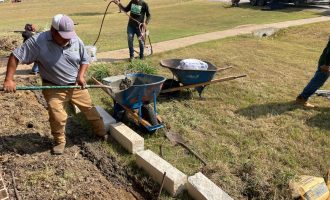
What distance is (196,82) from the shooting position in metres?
6.53

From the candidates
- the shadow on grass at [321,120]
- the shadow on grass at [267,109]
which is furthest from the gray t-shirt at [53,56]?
the shadow on grass at [321,120]

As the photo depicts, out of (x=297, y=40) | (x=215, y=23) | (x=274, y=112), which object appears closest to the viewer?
(x=274, y=112)

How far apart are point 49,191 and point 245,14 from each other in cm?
1811

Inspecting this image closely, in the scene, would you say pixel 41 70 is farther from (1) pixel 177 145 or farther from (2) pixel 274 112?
(2) pixel 274 112

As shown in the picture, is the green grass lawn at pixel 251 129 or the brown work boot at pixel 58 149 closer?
the green grass lawn at pixel 251 129

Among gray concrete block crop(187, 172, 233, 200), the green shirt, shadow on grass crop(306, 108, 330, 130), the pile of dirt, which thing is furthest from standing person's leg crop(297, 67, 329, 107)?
the pile of dirt

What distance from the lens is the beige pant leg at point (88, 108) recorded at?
4.99m

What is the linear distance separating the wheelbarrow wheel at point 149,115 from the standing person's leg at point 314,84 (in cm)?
288

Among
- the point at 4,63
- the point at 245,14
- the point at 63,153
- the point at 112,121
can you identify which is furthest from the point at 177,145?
the point at 245,14

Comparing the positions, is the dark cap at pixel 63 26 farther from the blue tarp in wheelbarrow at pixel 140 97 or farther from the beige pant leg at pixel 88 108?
the blue tarp in wheelbarrow at pixel 140 97

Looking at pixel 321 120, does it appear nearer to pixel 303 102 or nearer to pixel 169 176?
pixel 303 102

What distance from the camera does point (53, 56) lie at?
4484mm

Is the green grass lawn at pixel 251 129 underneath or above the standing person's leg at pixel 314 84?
underneath

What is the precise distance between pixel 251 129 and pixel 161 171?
2023 millimetres
